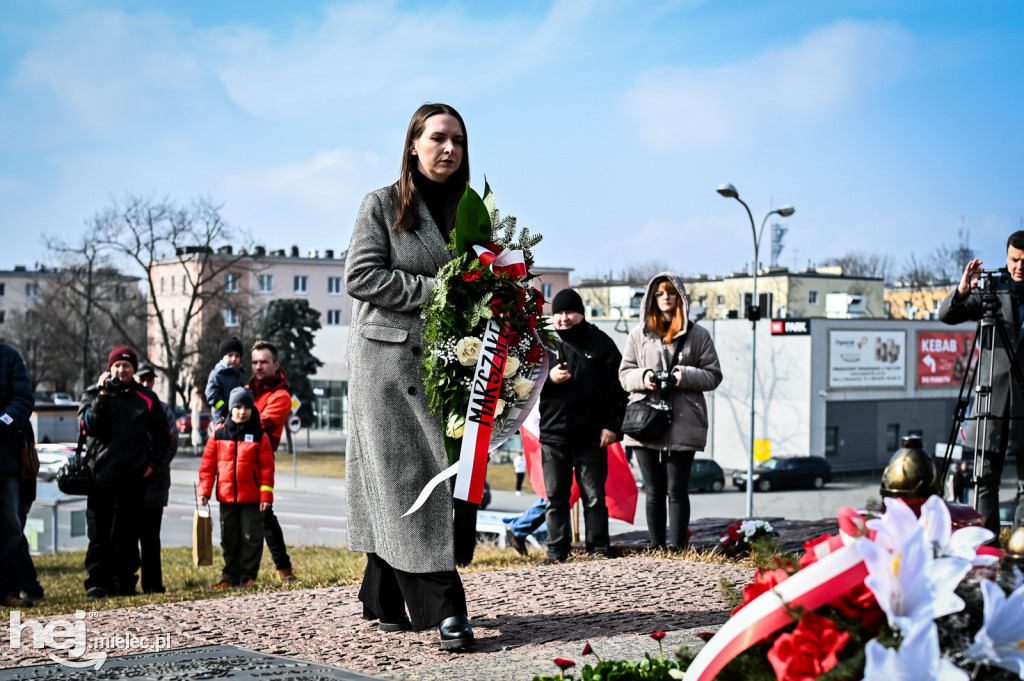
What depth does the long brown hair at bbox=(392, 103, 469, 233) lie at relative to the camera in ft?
16.3

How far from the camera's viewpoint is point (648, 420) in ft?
25.4

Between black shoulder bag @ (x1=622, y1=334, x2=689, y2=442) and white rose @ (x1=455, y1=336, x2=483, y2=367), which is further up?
white rose @ (x1=455, y1=336, x2=483, y2=367)

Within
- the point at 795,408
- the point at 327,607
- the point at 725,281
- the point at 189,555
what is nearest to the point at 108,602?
the point at 327,607

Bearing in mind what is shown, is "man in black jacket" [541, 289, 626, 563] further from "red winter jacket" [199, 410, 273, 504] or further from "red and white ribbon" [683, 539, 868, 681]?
"red and white ribbon" [683, 539, 868, 681]

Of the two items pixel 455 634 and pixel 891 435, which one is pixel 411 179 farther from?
pixel 891 435

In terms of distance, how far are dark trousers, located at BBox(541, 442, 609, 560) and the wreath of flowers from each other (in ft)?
10.2

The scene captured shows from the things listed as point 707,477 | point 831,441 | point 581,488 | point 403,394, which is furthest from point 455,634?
point 831,441

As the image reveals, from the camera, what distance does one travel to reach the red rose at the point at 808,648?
1816mm

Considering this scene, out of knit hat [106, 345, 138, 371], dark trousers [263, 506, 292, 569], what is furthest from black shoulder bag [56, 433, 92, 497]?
dark trousers [263, 506, 292, 569]

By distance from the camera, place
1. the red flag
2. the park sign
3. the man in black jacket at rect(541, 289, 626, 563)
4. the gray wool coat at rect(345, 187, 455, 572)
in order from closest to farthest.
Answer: the gray wool coat at rect(345, 187, 455, 572) < the man in black jacket at rect(541, 289, 626, 563) < the red flag < the park sign

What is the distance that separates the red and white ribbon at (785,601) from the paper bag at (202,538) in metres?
8.22

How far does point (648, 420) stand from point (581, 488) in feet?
2.69

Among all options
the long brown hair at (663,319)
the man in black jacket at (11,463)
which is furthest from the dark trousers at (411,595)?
the long brown hair at (663,319)

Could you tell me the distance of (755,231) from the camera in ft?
109
